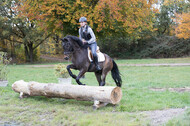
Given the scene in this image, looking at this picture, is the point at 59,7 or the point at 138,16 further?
the point at 138,16

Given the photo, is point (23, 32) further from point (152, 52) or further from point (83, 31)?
point (83, 31)

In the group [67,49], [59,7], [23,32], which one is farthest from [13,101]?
[23,32]

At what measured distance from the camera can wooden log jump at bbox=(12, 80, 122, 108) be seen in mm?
5914

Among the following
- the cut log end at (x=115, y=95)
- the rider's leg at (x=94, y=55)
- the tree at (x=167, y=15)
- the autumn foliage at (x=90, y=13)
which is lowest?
the cut log end at (x=115, y=95)

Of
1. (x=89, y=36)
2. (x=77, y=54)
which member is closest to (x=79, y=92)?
(x=77, y=54)

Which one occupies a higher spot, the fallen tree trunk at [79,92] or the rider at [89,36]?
the rider at [89,36]

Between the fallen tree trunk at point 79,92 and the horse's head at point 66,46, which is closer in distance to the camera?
the fallen tree trunk at point 79,92

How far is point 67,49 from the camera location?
686 centimetres

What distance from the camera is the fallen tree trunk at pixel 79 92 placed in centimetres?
591

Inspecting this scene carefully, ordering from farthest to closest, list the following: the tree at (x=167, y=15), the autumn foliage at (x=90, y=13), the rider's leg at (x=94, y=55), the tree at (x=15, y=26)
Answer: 1. the tree at (x=167, y=15)
2. the tree at (x=15, y=26)
3. the autumn foliage at (x=90, y=13)
4. the rider's leg at (x=94, y=55)

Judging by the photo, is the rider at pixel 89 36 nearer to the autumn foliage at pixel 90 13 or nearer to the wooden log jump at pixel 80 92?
the wooden log jump at pixel 80 92

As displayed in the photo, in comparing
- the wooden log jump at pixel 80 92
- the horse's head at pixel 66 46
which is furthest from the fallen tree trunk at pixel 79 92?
the horse's head at pixel 66 46

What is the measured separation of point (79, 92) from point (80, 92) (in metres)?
0.04

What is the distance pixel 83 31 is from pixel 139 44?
31952mm
